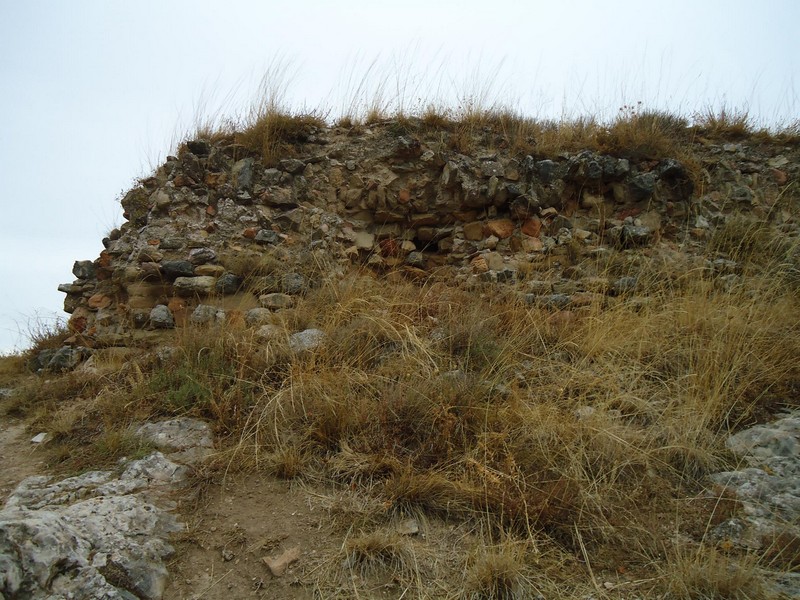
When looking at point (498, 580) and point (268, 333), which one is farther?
point (268, 333)

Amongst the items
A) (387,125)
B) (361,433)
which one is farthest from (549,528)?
(387,125)

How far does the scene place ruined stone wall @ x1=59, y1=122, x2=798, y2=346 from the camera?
548 centimetres

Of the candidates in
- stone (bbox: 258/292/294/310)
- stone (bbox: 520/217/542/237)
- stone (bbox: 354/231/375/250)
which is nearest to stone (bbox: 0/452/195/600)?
stone (bbox: 258/292/294/310)

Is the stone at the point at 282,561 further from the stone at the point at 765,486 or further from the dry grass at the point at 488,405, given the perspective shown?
the stone at the point at 765,486

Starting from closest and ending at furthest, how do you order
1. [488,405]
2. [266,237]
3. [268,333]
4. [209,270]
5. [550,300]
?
[488,405], [268,333], [550,300], [209,270], [266,237]

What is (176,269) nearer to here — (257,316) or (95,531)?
(257,316)

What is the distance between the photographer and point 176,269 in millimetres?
5133

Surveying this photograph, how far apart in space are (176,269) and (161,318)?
530mm

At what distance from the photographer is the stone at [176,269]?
5.13 metres

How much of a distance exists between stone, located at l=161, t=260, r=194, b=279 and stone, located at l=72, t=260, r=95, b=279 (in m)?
1.06

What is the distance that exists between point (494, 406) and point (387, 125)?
4.34m

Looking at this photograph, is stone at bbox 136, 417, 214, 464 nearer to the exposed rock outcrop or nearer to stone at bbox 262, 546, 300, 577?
the exposed rock outcrop

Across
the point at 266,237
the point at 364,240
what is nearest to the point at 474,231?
the point at 364,240

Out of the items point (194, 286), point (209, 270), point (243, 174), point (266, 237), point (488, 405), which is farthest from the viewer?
point (243, 174)
